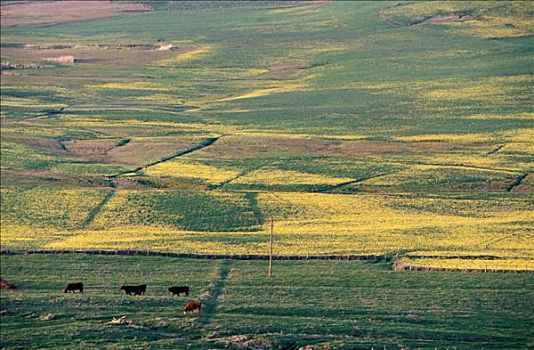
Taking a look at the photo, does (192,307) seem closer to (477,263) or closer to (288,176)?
(477,263)

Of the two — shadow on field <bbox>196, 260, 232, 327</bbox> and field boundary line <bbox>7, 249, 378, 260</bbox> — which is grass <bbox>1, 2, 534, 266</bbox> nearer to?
field boundary line <bbox>7, 249, 378, 260</bbox>

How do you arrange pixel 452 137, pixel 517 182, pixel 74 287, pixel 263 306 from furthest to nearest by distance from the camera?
pixel 452 137, pixel 517 182, pixel 74 287, pixel 263 306

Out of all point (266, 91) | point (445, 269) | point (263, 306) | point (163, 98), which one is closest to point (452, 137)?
point (445, 269)

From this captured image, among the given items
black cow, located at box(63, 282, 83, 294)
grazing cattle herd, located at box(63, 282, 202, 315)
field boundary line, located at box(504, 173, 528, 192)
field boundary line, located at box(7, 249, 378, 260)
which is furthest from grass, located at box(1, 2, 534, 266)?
black cow, located at box(63, 282, 83, 294)

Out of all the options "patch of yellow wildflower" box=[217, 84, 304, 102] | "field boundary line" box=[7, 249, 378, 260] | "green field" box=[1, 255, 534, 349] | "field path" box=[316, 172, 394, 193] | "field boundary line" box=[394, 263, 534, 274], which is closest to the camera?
"green field" box=[1, 255, 534, 349]

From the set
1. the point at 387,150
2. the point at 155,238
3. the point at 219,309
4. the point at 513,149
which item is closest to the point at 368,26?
the point at 387,150

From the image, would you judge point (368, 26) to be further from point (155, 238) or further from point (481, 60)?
point (155, 238)
